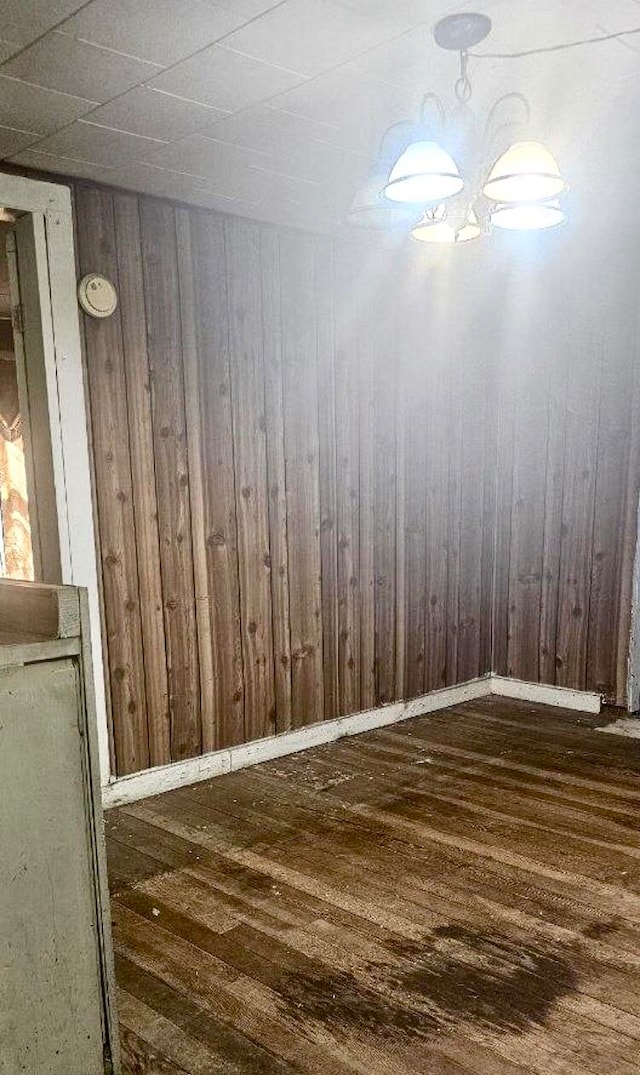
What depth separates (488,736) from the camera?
420 centimetres

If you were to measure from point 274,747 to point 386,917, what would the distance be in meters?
1.50

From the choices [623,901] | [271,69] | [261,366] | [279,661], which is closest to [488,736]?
[279,661]

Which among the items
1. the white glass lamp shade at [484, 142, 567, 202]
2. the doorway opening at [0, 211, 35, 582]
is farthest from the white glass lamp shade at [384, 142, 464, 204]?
the doorway opening at [0, 211, 35, 582]

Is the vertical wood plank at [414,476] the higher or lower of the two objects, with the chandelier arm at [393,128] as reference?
lower

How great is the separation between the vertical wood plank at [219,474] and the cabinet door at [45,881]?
6.88 feet

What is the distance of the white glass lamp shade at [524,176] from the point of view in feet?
6.91

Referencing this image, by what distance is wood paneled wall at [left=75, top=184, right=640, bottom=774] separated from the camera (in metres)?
3.33

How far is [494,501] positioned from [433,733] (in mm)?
1543

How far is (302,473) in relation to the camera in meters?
3.92

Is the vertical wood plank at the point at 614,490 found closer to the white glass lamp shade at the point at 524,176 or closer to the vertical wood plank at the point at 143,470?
the white glass lamp shade at the point at 524,176

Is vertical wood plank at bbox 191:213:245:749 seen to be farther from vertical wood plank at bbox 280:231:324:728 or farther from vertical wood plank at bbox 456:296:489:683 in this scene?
vertical wood plank at bbox 456:296:489:683

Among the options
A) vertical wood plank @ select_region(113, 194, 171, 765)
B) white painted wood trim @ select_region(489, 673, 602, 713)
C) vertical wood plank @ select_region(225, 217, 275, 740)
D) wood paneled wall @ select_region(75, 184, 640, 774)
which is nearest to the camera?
vertical wood plank @ select_region(113, 194, 171, 765)

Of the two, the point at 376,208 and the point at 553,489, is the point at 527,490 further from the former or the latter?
the point at 376,208

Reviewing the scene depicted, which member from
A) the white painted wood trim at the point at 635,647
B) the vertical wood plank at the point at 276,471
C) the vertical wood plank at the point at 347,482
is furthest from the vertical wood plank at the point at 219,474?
the white painted wood trim at the point at 635,647
